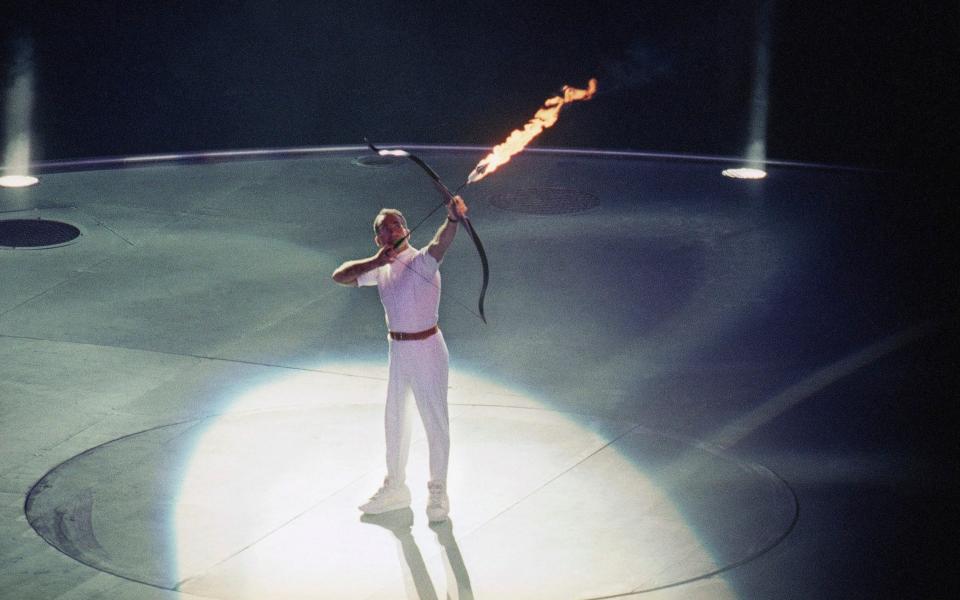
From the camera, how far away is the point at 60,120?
669 inches

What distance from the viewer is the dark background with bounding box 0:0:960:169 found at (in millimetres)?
16797

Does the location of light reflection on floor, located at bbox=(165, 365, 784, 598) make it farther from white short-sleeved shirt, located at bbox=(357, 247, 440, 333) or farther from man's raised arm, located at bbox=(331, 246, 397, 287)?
man's raised arm, located at bbox=(331, 246, 397, 287)

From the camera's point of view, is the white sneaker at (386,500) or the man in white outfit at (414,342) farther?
the white sneaker at (386,500)

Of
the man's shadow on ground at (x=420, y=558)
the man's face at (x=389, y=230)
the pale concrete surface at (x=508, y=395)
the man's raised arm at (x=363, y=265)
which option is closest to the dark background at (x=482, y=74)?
the pale concrete surface at (x=508, y=395)

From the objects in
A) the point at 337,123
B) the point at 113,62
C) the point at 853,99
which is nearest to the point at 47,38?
the point at 113,62

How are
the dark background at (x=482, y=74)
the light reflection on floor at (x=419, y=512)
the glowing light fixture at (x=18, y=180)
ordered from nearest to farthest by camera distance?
1. the light reflection on floor at (x=419, y=512)
2. the glowing light fixture at (x=18, y=180)
3. the dark background at (x=482, y=74)

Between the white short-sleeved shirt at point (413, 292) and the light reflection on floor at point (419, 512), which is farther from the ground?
the white short-sleeved shirt at point (413, 292)

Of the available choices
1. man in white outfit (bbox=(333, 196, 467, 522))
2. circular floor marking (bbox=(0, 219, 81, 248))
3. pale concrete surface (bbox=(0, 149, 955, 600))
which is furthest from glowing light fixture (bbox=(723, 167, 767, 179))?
man in white outfit (bbox=(333, 196, 467, 522))

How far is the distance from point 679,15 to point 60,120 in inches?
323

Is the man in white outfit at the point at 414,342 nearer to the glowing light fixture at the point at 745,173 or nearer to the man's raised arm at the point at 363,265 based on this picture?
the man's raised arm at the point at 363,265

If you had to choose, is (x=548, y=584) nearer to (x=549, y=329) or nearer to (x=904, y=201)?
(x=549, y=329)

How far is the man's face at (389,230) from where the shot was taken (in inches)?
319

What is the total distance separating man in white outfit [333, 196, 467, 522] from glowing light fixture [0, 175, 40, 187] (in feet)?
30.9

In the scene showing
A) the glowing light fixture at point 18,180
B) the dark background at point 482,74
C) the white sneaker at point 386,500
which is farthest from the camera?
the dark background at point 482,74
